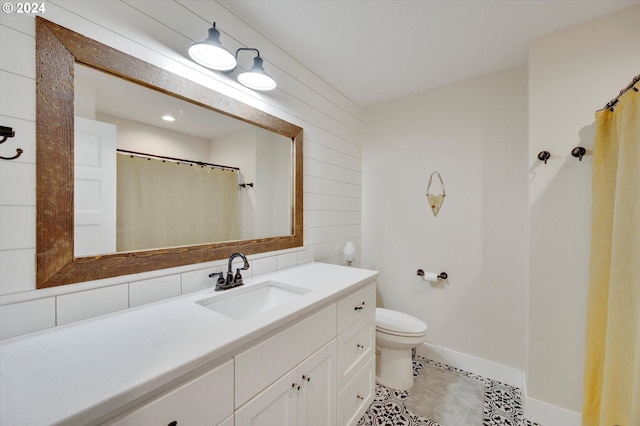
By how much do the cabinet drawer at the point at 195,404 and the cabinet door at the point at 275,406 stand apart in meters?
0.08

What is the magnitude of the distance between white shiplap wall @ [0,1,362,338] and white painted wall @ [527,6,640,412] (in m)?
1.55

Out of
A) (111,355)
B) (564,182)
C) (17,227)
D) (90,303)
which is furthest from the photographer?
(564,182)

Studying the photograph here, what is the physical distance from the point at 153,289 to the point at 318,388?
90 centimetres

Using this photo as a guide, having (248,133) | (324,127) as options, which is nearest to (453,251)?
(324,127)

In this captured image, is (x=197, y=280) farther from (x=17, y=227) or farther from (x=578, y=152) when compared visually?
(x=578, y=152)

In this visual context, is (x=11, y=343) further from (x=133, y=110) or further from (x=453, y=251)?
(x=453, y=251)

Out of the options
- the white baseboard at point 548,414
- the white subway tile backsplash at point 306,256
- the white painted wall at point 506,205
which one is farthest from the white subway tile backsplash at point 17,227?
the white baseboard at point 548,414

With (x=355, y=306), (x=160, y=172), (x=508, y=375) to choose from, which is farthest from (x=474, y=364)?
(x=160, y=172)

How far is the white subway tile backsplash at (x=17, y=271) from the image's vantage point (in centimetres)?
79

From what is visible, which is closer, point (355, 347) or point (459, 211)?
point (355, 347)

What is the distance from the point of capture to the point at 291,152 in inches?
73.9

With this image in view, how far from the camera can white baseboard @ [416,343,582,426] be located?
155 cm

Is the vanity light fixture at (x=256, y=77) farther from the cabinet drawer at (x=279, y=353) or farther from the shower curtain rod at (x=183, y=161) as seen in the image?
the cabinet drawer at (x=279, y=353)

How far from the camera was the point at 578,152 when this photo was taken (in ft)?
4.90
